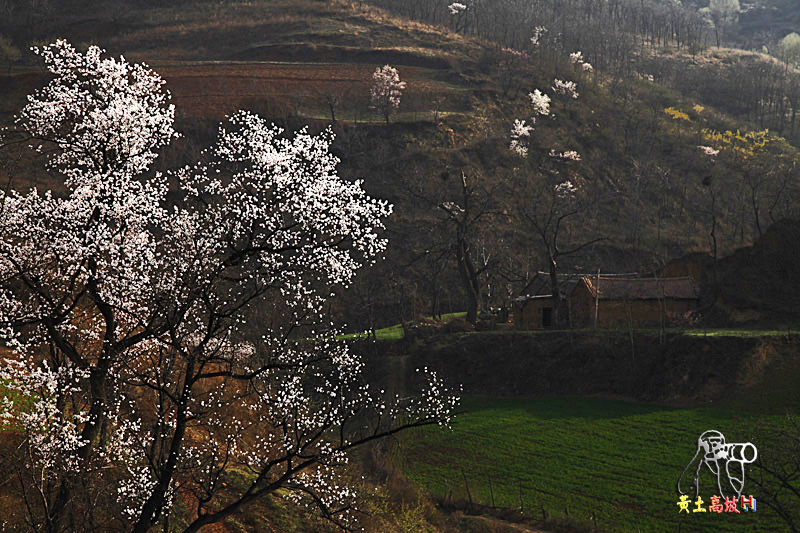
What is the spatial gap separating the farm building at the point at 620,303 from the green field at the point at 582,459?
35.2ft

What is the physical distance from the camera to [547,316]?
57.2 m

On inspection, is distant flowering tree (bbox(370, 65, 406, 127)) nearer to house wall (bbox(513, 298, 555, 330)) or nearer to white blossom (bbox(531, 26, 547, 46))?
white blossom (bbox(531, 26, 547, 46))

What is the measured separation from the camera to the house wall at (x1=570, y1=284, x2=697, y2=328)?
52.4m

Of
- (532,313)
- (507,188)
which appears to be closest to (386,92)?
(507,188)

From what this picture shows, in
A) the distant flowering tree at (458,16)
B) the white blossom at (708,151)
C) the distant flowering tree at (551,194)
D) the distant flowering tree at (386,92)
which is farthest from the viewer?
the distant flowering tree at (458,16)

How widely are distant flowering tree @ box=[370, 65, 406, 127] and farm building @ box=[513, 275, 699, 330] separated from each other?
45628 mm

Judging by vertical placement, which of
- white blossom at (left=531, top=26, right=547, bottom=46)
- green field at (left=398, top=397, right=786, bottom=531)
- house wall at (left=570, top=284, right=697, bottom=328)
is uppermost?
white blossom at (left=531, top=26, right=547, bottom=46)

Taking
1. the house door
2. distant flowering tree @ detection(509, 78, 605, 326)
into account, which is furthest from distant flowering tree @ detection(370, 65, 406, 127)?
the house door

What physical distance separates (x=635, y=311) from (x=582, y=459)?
19735 mm

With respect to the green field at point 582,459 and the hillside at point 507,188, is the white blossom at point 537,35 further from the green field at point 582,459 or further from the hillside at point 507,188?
the green field at point 582,459

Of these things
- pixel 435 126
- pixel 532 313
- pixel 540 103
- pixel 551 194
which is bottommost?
pixel 532 313

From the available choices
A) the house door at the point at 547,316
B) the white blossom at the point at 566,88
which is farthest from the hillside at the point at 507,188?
the house door at the point at 547,316

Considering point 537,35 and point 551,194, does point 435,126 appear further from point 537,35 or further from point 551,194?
point 537,35

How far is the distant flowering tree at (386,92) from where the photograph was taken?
95.4 meters
